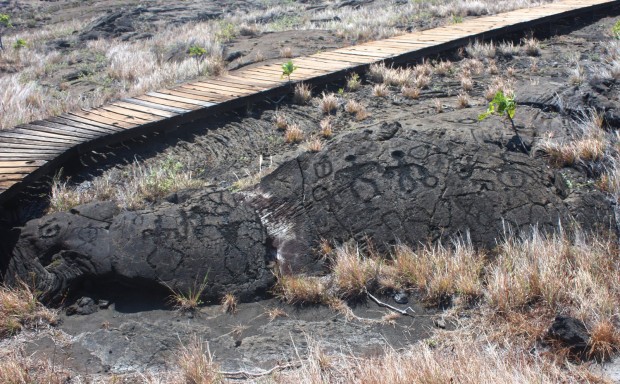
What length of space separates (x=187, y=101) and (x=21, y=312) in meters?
3.85

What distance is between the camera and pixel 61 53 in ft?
57.0

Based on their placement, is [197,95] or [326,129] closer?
[326,129]

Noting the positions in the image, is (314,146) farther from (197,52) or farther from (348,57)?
(197,52)

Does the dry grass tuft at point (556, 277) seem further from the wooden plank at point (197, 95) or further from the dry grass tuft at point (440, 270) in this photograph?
the wooden plank at point (197, 95)

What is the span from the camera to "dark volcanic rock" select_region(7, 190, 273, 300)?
15.9 feet

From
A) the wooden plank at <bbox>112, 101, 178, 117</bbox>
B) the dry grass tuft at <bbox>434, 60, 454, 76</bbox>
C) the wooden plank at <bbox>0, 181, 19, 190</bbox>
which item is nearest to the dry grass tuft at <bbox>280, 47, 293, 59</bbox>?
the dry grass tuft at <bbox>434, 60, 454, 76</bbox>

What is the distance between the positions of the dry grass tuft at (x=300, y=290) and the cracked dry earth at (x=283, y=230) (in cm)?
8

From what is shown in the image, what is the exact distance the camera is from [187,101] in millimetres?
7777

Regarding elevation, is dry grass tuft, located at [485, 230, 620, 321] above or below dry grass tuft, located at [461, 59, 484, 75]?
below

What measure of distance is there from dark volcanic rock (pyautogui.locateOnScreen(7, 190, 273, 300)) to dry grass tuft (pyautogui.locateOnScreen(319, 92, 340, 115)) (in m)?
2.74

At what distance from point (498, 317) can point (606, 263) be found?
0.93 metres

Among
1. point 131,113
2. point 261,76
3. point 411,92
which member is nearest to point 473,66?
point 411,92

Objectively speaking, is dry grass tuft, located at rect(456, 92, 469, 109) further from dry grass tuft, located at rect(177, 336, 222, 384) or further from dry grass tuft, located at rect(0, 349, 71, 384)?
dry grass tuft, located at rect(0, 349, 71, 384)

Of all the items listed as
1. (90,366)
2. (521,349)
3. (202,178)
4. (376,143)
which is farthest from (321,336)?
(202,178)
